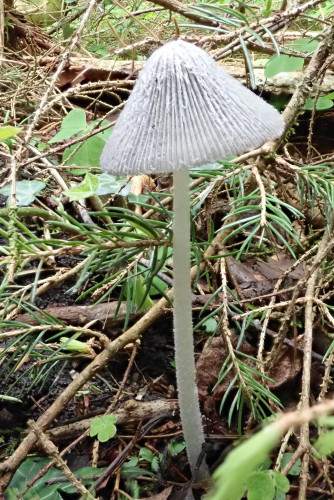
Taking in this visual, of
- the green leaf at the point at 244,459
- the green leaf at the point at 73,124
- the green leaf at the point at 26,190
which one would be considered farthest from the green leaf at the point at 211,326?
the green leaf at the point at 244,459

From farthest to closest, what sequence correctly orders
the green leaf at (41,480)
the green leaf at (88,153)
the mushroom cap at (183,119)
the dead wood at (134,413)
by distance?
the green leaf at (88,153) → the dead wood at (134,413) → the green leaf at (41,480) → the mushroom cap at (183,119)

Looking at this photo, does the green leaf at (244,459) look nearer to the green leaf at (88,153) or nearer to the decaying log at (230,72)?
the green leaf at (88,153)

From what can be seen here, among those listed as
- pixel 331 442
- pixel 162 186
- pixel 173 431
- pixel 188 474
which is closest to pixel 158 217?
pixel 162 186

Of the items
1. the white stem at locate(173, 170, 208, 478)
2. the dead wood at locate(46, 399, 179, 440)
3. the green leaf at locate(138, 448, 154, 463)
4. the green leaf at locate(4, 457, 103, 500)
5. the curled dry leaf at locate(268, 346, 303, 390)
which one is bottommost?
the green leaf at locate(4, 457, 103, 500)

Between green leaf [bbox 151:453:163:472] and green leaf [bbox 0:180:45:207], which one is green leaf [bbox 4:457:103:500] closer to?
green leaf [bbox 151:453:163:472]

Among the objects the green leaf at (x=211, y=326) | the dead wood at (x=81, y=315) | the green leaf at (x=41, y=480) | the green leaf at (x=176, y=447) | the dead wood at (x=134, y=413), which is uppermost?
the dead wood at (x=81, y=315)

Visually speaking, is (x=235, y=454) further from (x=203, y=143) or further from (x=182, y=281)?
(x=182, y=281)

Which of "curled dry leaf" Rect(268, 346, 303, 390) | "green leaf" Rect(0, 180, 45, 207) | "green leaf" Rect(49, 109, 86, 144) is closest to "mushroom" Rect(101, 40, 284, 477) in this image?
"curled dry leaf" Rect(268, 346, 303, 390)
